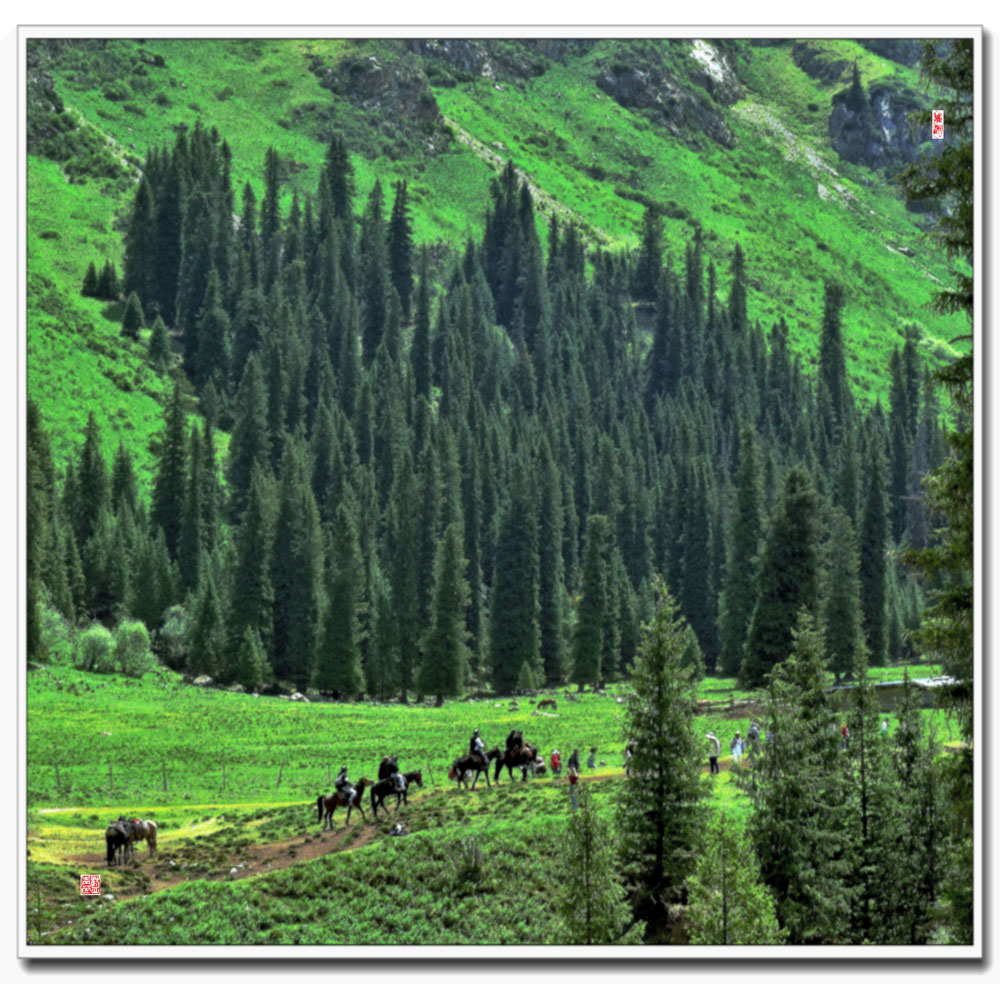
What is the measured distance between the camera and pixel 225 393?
6191 inches

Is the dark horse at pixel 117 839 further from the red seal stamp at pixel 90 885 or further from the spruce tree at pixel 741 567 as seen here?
the spruce tree at pixel 741 567

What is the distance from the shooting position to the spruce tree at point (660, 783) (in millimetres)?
34031

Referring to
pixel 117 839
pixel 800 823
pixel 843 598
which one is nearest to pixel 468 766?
pixel 117 839

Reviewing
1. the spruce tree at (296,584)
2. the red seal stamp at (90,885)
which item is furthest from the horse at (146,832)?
the spruce tree at (296,584)

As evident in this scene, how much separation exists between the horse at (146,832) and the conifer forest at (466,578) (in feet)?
1.97

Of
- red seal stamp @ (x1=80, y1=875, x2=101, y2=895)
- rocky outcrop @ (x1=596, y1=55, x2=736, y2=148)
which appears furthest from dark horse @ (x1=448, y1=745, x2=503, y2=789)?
rocky outcrop @ (x1=596, y1=55, x2=736, y2=148)

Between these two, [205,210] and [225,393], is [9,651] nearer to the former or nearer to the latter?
[225,393]

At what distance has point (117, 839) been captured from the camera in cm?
3909

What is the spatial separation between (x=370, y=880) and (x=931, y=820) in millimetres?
16037

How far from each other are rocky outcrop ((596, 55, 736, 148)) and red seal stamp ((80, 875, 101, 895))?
128625 mm

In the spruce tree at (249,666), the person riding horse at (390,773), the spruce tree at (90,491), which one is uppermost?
the spruce tree at (90,491)

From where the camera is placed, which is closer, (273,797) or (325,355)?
(273,797)

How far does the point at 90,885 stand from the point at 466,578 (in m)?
89.3
